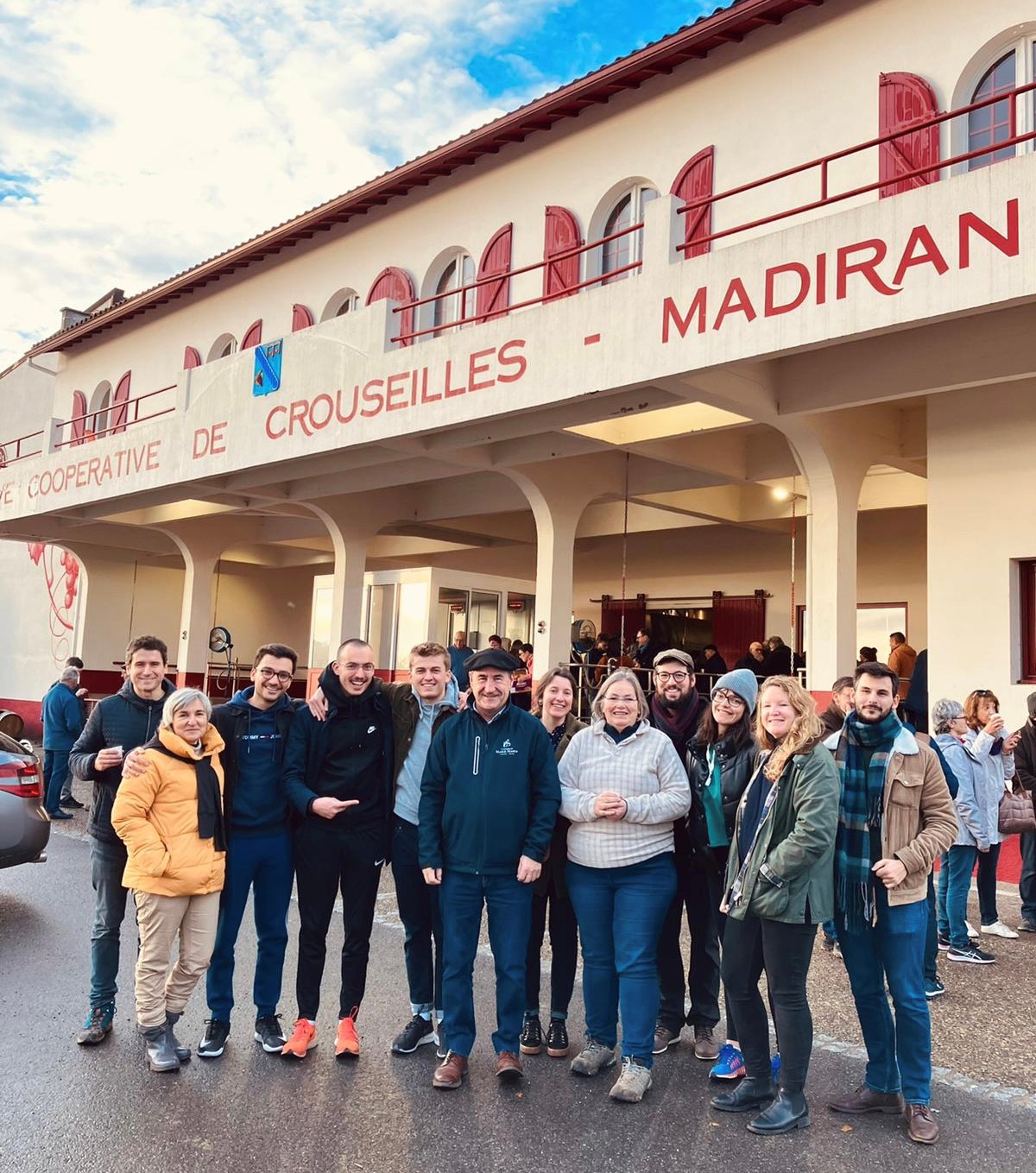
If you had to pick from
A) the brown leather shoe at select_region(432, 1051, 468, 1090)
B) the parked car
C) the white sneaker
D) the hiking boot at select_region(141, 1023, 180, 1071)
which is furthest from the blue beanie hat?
the parked car

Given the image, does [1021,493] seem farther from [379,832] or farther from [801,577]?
[801,577]

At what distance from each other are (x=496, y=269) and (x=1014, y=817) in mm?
10520

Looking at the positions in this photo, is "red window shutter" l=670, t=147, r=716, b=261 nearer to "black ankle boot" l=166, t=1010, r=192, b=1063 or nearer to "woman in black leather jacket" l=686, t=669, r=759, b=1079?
"woman in black leather jacket" l=686, t=669, r=759, b=1079

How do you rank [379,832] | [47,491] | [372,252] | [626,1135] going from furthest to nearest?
1. [47,491]
2. [372,252]
3. [379,832]
4. [626,1135]

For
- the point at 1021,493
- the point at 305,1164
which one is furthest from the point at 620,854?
the point at 1021,493

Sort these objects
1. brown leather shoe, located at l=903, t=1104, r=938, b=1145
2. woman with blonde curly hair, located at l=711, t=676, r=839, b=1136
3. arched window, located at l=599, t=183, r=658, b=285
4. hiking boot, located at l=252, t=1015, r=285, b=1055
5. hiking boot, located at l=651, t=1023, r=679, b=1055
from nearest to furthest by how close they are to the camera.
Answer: brown leather shoe, located at l=903, t=1104, r=938, b=1145 < woman with blonde curly hair, located at l=711, t=676, r=839, b=1136 < hiking boot, located at l=252, t=1015, r=285, b=1055 < hiking boot, located at l=651, t=1023, r=679, b=1055 < arched window, located at l=599, t=183, r=658, b=285

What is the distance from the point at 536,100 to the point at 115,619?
16489 millimetres

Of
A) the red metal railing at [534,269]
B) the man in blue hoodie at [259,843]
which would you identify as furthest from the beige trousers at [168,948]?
the red metal railing at [534,269]

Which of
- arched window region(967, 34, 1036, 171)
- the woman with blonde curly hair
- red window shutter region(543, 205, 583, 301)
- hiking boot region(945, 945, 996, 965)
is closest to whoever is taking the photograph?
the woman with blonde curly hair

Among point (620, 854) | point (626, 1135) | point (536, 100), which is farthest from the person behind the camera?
point (536, 100)

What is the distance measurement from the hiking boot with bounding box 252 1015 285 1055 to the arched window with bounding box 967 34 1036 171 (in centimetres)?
984

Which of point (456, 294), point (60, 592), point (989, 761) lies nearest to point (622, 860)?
point (989, 761)

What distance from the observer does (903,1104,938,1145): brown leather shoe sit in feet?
12.5

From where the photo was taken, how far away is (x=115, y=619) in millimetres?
24219
